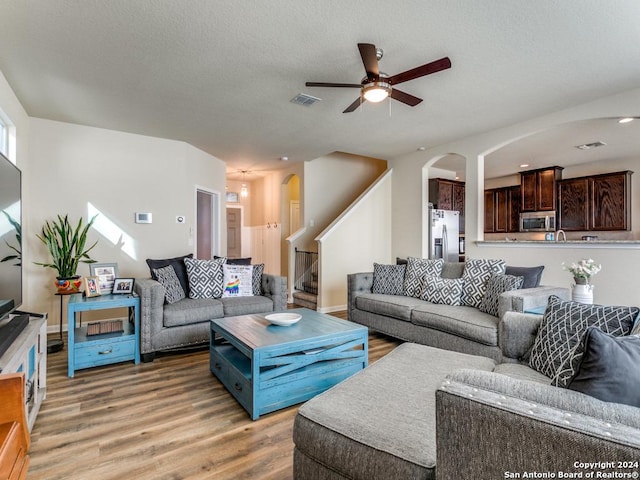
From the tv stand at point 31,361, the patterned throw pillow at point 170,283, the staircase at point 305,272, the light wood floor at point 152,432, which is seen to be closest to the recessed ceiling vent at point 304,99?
the patterned throw pillow at point 170,283

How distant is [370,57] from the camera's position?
7.51ft

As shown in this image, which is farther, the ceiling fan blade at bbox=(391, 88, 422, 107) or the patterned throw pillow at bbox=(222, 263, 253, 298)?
the patterned throw pillow at bbox=(222, 263, 253, 298)

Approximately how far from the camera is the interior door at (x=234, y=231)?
28.3ft

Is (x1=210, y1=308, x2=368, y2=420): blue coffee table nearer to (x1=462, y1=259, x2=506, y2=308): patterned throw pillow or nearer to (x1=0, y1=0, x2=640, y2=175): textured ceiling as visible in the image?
(x1=462, y1=259, x2=506, y2=308): patterned throw pillow

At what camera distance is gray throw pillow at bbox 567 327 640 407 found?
101cm

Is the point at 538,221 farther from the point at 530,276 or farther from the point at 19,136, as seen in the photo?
the point at 19,136

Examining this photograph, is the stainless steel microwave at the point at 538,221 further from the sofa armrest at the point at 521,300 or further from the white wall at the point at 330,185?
the sofa armrest at the point at 521,300

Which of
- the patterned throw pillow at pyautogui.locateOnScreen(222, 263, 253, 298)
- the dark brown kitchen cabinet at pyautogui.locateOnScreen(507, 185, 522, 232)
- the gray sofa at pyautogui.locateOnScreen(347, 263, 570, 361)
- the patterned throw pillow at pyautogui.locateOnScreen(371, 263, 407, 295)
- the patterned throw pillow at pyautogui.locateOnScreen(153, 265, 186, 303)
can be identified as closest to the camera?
the gray sofa at pyautogui.locateOnScreen(347, 263, 570, 361)

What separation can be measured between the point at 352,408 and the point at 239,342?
112cm

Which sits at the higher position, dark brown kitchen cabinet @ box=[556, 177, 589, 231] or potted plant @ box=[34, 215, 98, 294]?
dark brown kitchen cabinet @ box=[556, 177, 589, 231]

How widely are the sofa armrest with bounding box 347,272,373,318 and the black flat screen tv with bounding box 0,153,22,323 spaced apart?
10.2ft

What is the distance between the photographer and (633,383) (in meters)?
1.01

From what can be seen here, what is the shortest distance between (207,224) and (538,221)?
6.57m

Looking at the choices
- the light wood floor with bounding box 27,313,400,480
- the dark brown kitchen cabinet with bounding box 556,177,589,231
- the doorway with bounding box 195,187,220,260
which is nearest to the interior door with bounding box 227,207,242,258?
the doorway with bounding box 195,187,220,260
